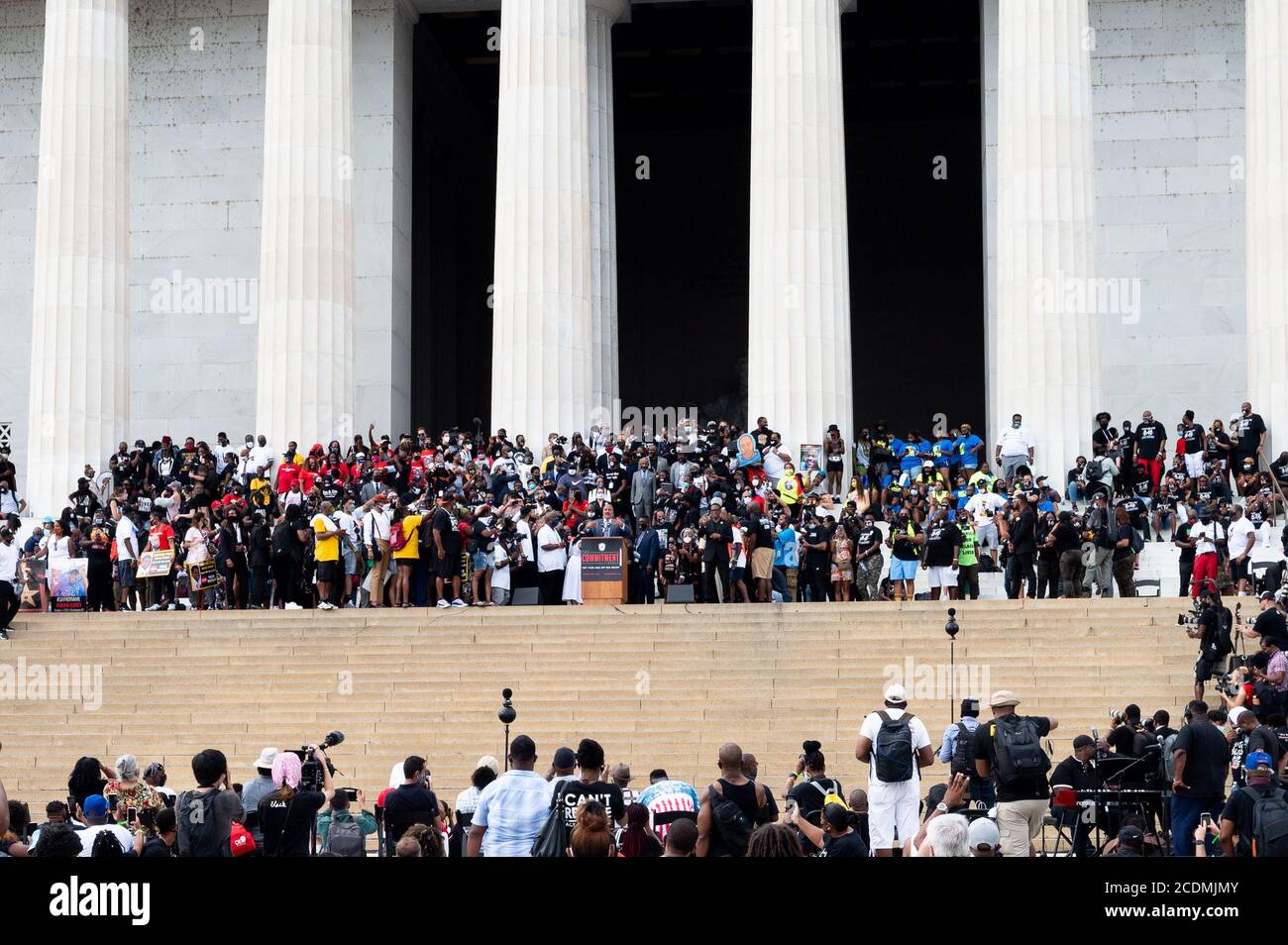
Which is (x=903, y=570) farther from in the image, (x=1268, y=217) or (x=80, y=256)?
(x=80, y=256)

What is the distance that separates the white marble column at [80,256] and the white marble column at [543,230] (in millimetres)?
8761

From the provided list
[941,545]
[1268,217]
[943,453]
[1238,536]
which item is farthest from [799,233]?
[1238,536]

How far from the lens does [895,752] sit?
17844mm

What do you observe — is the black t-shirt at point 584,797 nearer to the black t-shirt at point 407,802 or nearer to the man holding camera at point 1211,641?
the black t-shirt at point 407,802

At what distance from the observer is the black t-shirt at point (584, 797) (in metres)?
14.4

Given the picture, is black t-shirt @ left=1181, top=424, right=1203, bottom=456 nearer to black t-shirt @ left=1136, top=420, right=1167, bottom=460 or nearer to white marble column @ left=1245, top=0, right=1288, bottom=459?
black t-shirt @ left=1136, top=420, right=1167, bottom=460

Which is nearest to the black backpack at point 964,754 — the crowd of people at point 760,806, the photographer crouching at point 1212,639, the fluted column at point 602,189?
the crowd of people at point 760,806

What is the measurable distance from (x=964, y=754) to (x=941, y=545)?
48.7 ft

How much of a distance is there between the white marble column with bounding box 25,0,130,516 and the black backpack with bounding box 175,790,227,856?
29.9 metres

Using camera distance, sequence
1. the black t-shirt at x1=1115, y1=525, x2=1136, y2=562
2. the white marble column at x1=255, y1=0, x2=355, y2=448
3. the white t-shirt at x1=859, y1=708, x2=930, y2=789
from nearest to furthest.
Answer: the white t-shirt at x1=859, y1=708, x2=930, y2=789
the black t-shirt at x1=1115, y1=525, x2=1136, y2=562
the white marble column at x1=255, y1=0, x2=355, y2=448

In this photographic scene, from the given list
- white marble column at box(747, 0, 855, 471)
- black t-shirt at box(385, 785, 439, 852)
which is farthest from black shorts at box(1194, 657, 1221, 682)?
white marble column at box(747, 0, 855, 471)

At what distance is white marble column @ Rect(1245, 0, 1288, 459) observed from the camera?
42.2 metres
